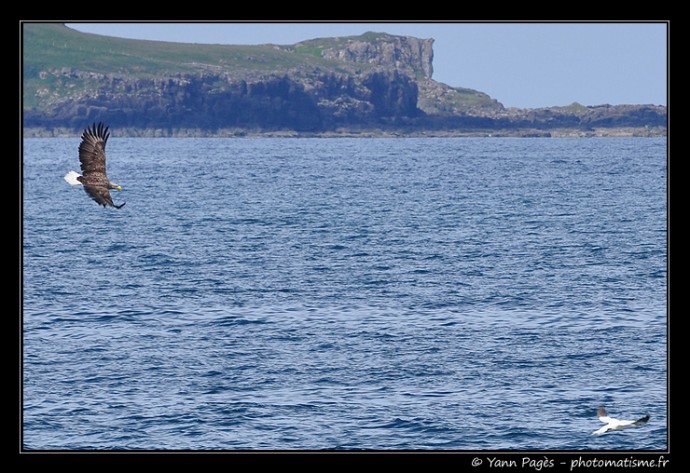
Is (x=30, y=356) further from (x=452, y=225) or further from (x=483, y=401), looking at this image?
(x=452, y=225)

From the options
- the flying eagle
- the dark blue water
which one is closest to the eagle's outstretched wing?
the flying eagle

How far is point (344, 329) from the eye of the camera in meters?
45.7

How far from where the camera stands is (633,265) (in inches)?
2564

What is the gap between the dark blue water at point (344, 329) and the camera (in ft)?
110

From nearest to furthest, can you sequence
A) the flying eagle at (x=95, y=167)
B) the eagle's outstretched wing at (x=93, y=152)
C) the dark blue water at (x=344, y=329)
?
the flying eagle at (x=95, y=167), the eagle's outstretched wing at (x=93, y=152), the dark blue water at (x=344, y=329)

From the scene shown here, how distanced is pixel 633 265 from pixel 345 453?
4065cm

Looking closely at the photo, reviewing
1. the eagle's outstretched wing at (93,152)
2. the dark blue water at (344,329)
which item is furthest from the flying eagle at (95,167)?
the dark blue water at (344,329)

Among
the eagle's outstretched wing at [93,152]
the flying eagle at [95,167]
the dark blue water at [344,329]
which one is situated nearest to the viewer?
the flying eagle at [95,167]

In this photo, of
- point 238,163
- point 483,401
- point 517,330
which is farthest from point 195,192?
point 483,401

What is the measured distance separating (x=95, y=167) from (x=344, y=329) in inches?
667

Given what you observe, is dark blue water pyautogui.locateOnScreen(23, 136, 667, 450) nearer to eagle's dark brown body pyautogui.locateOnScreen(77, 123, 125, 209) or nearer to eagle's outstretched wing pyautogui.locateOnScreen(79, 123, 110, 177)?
eagle's dark brown body pyautogui.locateOnScreen(77, 123, 125, 209)

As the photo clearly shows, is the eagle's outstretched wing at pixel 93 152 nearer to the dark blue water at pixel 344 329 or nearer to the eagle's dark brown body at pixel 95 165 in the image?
the eagle's dark brown body at pixel 95 165

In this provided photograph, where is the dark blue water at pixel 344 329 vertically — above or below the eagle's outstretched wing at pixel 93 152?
below

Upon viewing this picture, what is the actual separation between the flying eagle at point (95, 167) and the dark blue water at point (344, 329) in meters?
6.65
